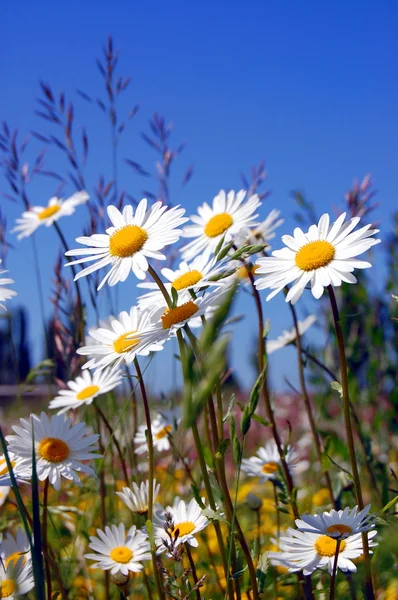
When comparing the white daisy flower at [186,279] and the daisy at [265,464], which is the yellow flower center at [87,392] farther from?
the daisy at [265,464]

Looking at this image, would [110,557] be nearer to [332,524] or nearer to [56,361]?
[332,524]

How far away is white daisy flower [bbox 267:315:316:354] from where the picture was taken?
2.05 m

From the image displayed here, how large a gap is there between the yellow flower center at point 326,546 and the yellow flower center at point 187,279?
1.59 feet

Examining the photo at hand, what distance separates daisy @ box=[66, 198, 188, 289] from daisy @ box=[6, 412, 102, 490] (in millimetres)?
295

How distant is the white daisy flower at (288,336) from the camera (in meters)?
2.05

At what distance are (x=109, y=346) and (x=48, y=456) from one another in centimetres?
22

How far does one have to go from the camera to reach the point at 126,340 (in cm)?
A: 128

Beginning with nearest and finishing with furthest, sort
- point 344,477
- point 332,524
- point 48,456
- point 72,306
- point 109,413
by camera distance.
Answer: point 332,524
point 48,456
point 344,477
point 109,413
point 72,306

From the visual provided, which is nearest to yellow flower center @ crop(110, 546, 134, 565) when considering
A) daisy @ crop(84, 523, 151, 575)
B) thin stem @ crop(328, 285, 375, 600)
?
daisy @ crop(84, 523, 151, 575)

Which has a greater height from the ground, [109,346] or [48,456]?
[109,346]

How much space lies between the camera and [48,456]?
4.20ft

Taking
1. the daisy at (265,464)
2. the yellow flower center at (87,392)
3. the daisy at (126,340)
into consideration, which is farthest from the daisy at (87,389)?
the daisy at (265,464)

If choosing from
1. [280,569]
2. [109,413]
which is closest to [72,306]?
[109,413]

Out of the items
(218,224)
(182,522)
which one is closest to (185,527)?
(182,522)
